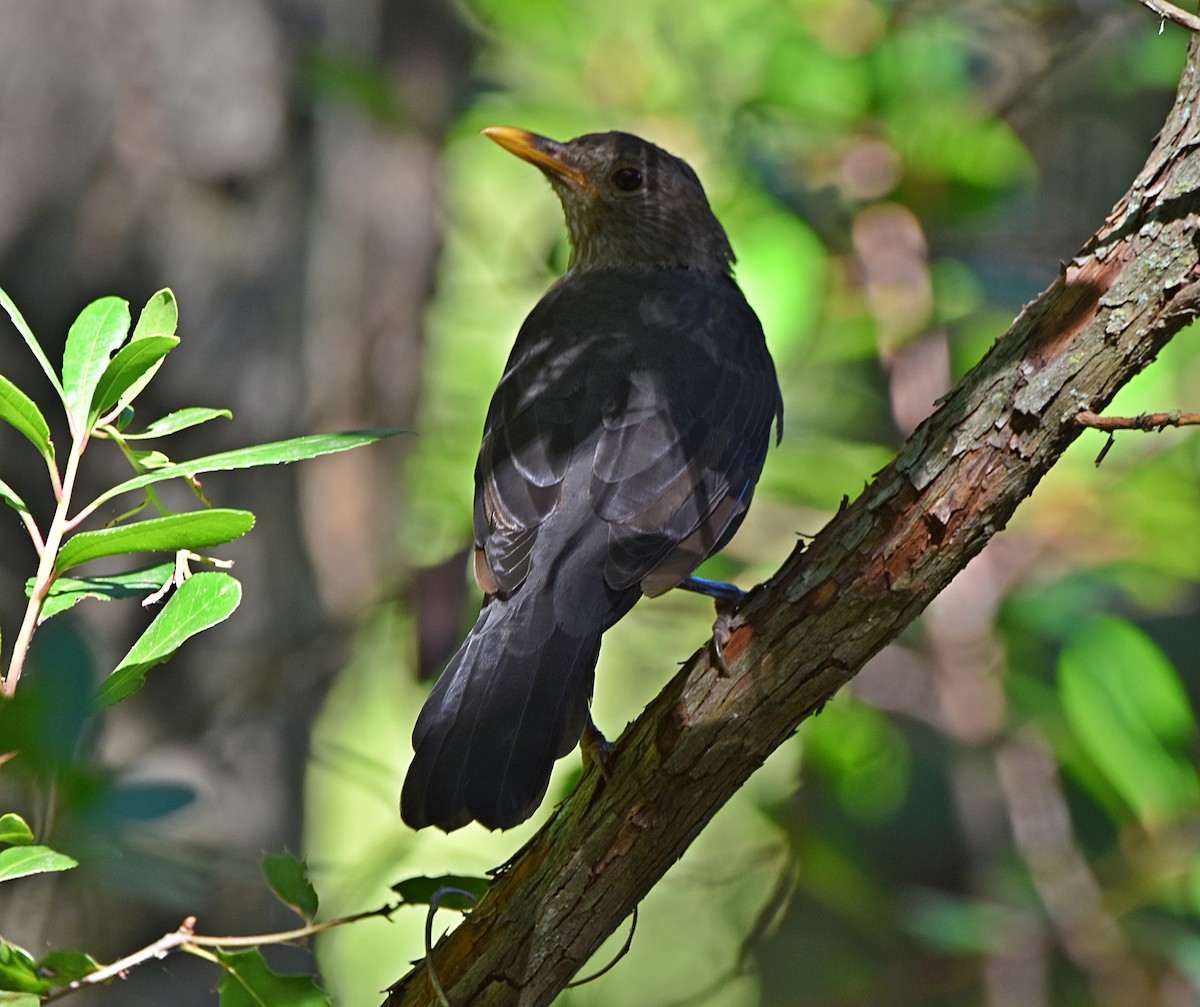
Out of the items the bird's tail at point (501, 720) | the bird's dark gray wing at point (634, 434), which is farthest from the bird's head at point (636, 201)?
the bird's tail at point (501, 720)

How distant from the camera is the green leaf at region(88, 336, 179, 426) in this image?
168 cm

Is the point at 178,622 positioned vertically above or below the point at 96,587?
below

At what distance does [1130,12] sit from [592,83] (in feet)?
6.59

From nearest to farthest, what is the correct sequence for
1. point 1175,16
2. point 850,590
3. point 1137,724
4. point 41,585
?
point 41,585, point 1175,16, point 850,590, point 1137,724

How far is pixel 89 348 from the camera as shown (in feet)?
5.82

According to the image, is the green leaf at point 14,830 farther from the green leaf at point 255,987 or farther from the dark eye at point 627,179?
the dark eye at point 627,179

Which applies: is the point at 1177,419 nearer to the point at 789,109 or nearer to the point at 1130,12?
the point at 789,109

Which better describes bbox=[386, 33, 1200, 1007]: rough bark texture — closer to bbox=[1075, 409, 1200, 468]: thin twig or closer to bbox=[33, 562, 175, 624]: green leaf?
bbox=[1075, 409, 1200, 468]: thin twig

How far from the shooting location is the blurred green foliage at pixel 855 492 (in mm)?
4008

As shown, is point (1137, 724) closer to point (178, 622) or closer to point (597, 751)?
point (597, 751)

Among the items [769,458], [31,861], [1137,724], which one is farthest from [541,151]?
[31,861]

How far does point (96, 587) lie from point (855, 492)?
9.24 ft

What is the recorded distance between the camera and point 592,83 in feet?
16.1

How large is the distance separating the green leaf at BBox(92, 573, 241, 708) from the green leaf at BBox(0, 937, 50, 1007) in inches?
12.6
